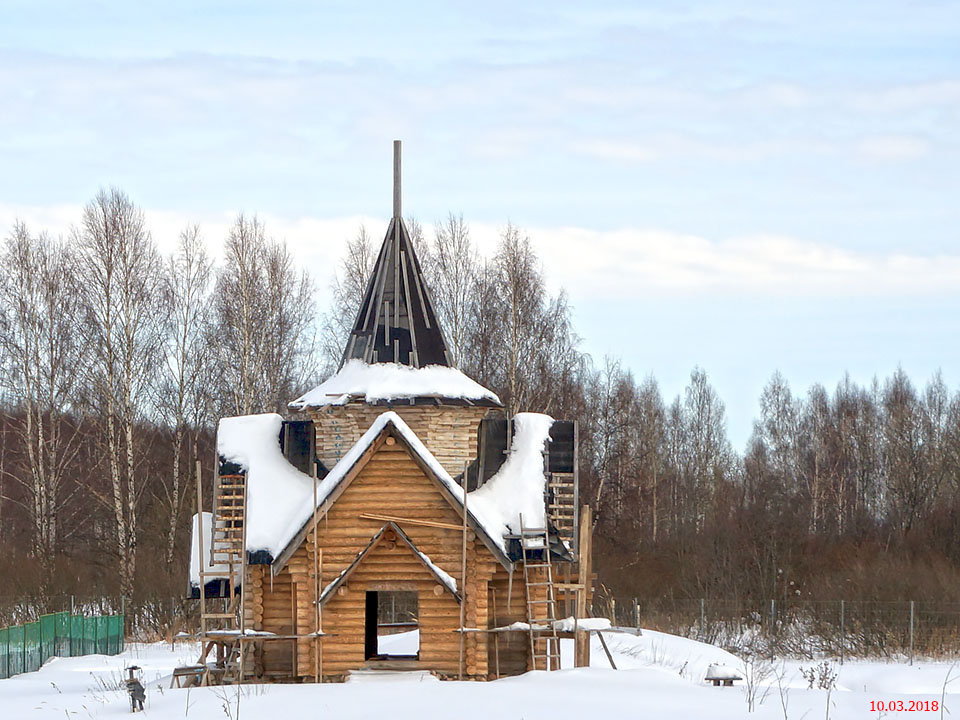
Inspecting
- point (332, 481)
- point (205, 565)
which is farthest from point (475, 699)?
point (205, 565)

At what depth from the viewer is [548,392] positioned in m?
37.3

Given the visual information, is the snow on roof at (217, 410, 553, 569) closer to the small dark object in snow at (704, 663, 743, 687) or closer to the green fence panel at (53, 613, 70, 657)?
the small dark object in snow at (704, 663, 743, 687)

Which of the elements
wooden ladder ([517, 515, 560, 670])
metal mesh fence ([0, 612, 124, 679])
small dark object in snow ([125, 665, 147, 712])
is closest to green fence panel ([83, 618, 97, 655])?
metal mesh fence ([0, 612, 124, 679])

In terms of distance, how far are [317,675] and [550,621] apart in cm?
363

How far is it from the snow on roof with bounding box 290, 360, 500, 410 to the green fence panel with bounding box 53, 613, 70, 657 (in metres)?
10.1

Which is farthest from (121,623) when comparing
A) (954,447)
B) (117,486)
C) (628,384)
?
(954,447)

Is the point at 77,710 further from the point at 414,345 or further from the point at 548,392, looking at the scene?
the point at 548,392

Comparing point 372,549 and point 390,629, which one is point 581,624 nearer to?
point 372,549

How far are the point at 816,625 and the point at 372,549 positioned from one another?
618 inches

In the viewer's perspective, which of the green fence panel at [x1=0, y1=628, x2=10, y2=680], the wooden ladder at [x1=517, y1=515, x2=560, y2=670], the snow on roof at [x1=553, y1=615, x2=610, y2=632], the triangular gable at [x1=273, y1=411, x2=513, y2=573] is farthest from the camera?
the green fence panel at [x1=0, y1=628, x2=10, y2=680]

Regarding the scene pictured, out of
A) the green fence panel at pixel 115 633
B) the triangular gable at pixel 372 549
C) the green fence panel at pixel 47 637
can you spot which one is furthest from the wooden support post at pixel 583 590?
the green fence panel at pixel 115 633

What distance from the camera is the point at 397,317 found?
22188 mm

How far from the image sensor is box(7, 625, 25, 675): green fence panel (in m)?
24.3

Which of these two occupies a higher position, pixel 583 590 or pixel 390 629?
pixel 583 590
